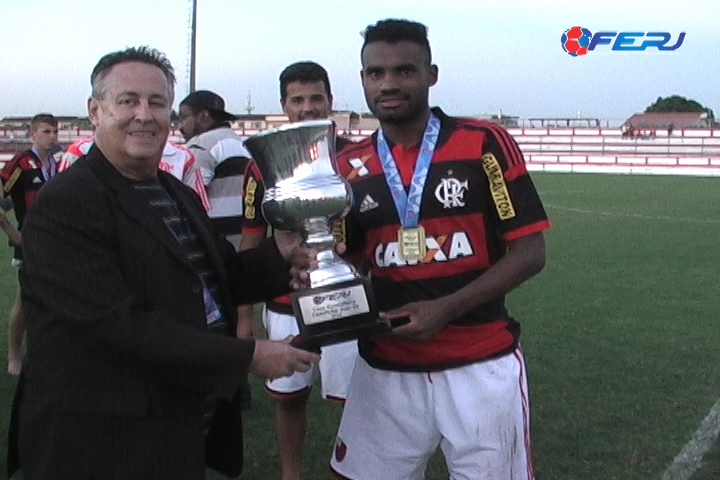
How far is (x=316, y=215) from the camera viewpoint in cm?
252

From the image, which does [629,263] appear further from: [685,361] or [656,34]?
[656,34]

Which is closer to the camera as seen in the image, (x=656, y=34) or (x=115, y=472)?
(x=115, y=472)

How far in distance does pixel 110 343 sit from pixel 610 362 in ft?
15.7

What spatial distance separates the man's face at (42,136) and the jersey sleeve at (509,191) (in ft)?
16.0

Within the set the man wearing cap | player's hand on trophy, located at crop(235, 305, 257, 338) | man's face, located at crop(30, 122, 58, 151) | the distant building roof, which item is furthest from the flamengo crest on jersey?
the distant building roof

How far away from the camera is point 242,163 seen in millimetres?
5539

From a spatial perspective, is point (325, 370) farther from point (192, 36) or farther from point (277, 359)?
point (192, 36)

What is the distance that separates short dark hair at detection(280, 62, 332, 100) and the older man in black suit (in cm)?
204

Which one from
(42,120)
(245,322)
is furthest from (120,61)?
(42,120)

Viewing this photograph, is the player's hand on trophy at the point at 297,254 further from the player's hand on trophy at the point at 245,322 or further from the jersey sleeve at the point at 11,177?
the jersey sleeve at the point at 11,177

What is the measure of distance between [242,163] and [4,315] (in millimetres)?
3641

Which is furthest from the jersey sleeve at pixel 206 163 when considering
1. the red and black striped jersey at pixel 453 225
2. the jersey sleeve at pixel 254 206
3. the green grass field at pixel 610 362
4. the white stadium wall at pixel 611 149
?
the white stadium wall at pixel 611 149

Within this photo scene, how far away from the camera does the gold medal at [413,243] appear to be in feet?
9.01

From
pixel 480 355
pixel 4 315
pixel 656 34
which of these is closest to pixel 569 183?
pixel 656 34
